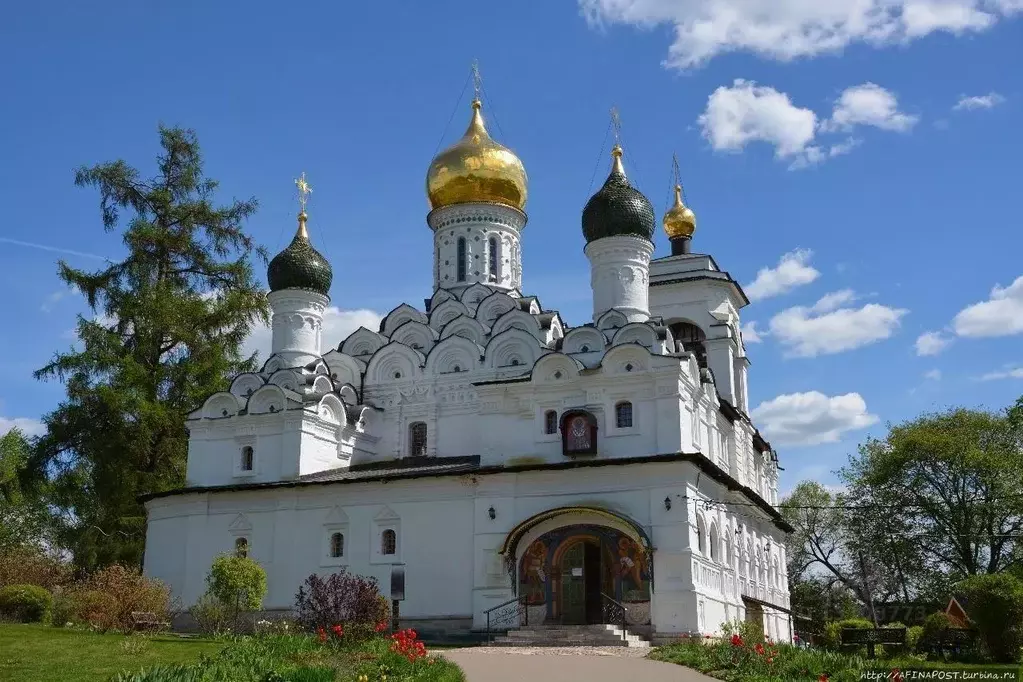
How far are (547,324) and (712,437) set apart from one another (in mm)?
4494

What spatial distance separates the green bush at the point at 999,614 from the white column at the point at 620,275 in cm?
998

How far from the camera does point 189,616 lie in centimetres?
2238

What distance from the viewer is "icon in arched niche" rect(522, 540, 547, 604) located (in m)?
20.2

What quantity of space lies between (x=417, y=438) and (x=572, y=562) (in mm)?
5765

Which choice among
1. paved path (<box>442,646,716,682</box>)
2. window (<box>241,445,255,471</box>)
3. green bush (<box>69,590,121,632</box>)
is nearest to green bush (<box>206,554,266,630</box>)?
green bush (<box>69,590,121,632</box>)

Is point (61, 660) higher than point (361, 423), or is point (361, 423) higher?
point (361, 423)

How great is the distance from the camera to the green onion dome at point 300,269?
26.1m

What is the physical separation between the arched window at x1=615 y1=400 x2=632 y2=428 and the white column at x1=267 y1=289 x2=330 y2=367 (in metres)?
8.43

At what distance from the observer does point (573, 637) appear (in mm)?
17953

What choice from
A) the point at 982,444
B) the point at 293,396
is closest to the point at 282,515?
the point at 293,396

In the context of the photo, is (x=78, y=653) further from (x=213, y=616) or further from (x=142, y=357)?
(x=142, y=357)

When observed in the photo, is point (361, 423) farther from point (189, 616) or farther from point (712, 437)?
point (712, 437)

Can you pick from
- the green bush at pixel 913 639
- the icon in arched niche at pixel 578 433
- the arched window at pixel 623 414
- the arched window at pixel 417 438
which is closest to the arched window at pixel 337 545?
the arched window at pixel 417 438

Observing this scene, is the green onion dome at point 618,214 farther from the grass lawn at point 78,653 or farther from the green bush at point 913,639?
the grass lawn at point 78,653
